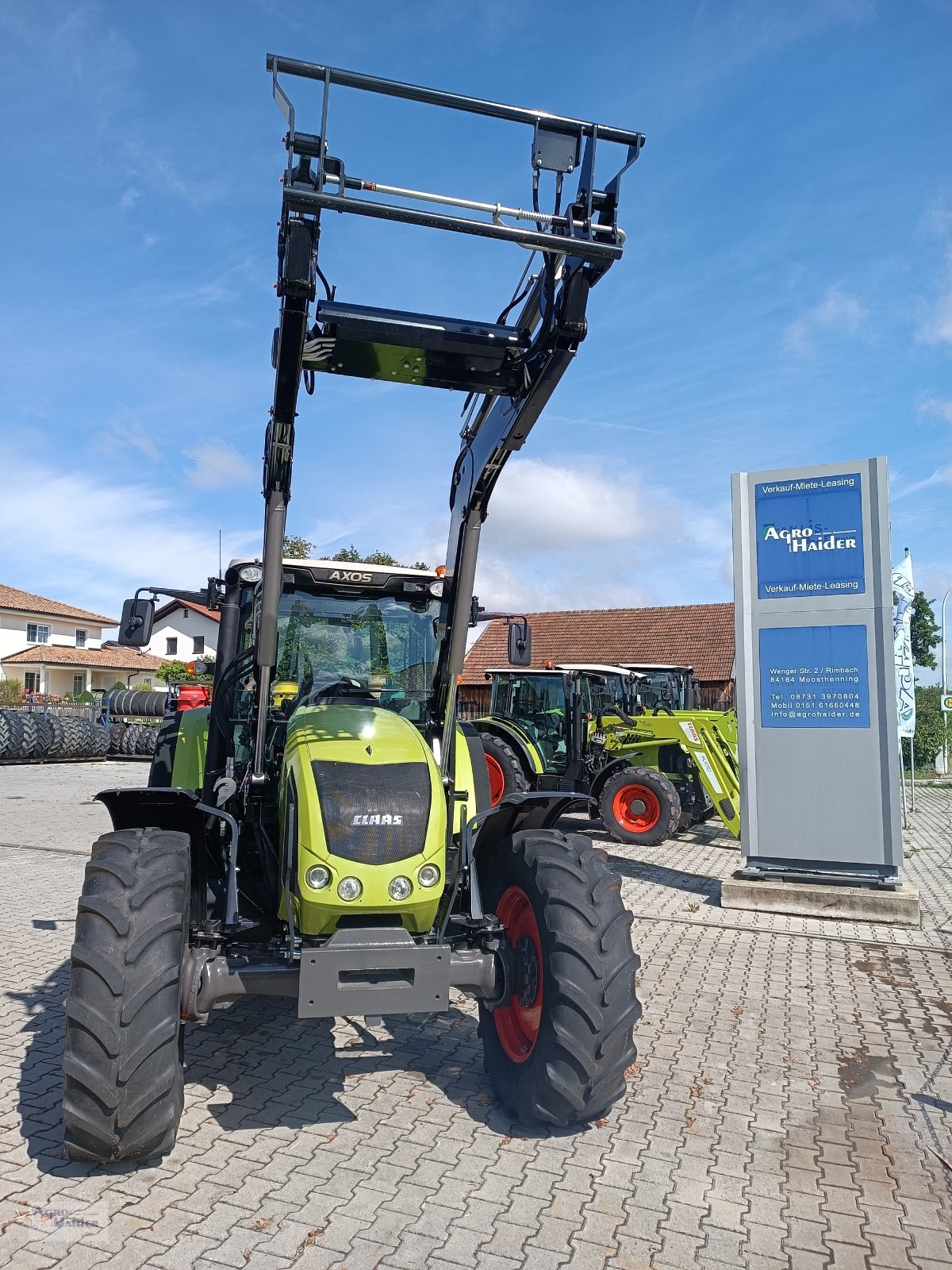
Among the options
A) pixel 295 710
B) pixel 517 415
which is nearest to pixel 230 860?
pixel 295 710

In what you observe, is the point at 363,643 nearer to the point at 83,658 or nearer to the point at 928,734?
the point at 928,734

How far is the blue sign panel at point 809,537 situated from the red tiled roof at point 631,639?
20.3 meters

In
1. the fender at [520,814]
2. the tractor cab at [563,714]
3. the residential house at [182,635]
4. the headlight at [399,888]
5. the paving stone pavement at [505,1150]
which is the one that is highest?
the residential house at [182,635]

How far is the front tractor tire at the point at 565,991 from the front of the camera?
3580 millimetres

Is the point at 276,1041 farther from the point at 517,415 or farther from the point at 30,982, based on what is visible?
the point at 517,415

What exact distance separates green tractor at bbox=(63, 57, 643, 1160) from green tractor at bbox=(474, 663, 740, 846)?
6.73 meters

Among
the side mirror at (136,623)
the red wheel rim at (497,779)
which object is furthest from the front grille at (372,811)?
the red wheel rim at (497,779)

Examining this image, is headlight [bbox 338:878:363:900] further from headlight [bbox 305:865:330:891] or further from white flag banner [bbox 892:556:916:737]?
white flag banner [bbox 892:556:916:737]

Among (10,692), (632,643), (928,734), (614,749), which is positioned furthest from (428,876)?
(10,692)

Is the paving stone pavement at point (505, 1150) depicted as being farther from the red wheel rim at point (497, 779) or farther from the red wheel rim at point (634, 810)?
the red wheel rim at point (497, 779)

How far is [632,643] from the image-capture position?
31.8m

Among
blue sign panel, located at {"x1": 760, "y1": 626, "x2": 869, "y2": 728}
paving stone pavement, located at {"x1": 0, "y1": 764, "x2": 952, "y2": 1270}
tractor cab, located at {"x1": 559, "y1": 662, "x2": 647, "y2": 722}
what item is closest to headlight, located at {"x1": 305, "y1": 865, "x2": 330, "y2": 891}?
paving stone pavement, located at {"x1": 0, "y1": 764, "x2": 952, "y2": 1270}

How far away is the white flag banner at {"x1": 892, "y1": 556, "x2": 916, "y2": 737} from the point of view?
13289mm

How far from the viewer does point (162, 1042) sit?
3.32 meters
